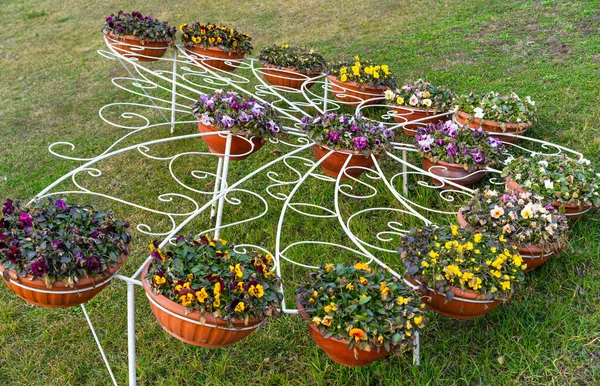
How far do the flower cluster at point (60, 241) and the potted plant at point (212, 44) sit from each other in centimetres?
273

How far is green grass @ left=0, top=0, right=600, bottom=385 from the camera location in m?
2.50

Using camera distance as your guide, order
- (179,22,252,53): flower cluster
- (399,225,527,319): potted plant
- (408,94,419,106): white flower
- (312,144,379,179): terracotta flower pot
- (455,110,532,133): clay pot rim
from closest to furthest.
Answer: (399,225,527,319): potted plant
(312,144,379,179): terracotta flower pot
(455,110,532,133): clay pot rim
(408,94,419,106): white flower
(179,22,252,53): flower cluster

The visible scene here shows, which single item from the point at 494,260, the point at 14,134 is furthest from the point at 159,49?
the point at 494,260

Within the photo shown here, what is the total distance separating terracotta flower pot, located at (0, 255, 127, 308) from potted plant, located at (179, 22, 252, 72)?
117 inches

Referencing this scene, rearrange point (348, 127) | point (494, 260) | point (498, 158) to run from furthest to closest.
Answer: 1. point (498, 158)
2. point (348, 127)
3. point (494, 260)

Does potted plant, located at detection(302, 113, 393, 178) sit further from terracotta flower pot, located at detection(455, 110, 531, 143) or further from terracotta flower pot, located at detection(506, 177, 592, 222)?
terracotta flower pot, located at detection(455, 110, 531, 143)

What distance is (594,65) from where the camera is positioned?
16.4 ft

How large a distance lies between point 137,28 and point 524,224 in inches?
142

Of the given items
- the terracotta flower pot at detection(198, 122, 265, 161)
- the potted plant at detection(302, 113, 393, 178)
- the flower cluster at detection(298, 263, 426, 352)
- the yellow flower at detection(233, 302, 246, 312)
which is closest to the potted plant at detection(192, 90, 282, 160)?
the terracotta flower pot at detection(198, 122, 265, 161)

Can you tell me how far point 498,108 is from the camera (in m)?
3.77

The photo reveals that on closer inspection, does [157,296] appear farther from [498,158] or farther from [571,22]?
[571,22]

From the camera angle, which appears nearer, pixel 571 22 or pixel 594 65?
pixel 594 65

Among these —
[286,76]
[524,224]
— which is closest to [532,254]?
[524,224]

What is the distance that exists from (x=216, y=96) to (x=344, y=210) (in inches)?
53.5
